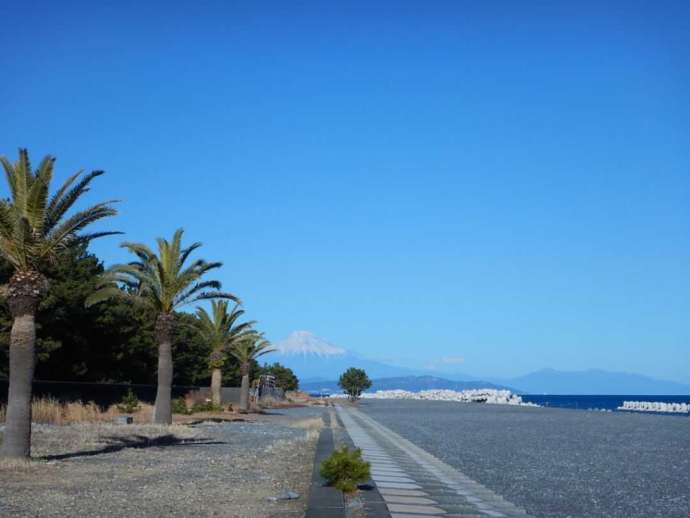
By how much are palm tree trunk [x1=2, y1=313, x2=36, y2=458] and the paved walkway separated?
6.74 metres

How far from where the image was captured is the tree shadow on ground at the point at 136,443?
16.9 meters

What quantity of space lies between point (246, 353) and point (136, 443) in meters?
31.4

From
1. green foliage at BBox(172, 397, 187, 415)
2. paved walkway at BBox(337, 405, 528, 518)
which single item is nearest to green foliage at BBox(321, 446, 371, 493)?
paved walkway at BBox(337, 405, 528, 518)

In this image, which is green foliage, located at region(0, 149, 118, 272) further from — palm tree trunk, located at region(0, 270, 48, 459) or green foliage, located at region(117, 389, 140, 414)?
green foliage, located at region(117, 389, 140, 414)

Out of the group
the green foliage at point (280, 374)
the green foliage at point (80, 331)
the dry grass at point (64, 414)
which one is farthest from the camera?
the green foliage at point (280, 374)

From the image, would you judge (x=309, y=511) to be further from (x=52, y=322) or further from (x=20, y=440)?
(x=52, y=322)

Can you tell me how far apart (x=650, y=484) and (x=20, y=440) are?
41.2ft

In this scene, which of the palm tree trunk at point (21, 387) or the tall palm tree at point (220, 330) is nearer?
the palm tree trunk at point (21, 387)

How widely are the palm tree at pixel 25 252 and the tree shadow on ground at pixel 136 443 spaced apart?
1.75 m

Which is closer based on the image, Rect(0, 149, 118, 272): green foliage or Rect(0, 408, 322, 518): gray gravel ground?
Rect(0, 408, 322, 518): gray gravel ground

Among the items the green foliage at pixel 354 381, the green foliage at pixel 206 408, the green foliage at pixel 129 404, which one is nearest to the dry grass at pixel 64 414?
the green foliage at pixel 129 404

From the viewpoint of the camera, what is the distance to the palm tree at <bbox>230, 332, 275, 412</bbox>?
158ft

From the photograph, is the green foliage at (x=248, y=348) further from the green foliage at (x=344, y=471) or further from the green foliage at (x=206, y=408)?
the green foliage at (x=344, y=471)

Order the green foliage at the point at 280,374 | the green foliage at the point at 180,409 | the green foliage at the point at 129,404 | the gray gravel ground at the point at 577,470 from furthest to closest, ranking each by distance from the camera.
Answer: the green foliage at the point at 280,374 → the green foliage at the point at 180,409 → the green foliage at the point at 129,404 → the gray gravel ground at the point at 577,470
